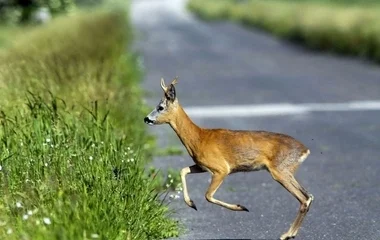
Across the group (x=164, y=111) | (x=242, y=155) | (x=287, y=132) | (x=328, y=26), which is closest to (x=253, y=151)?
(x=242, y=155)

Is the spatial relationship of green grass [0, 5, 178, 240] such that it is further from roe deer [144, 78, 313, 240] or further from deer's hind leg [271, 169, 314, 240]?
deer's hind leg [271, 169, 314, 240]

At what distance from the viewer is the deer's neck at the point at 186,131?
7.85 meters

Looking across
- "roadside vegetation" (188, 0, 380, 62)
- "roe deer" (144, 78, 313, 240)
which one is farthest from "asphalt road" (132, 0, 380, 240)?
"roe deer" (144, 78, 313, 240)

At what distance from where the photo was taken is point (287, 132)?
14.7 meters

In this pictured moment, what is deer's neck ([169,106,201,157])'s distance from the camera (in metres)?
7.85

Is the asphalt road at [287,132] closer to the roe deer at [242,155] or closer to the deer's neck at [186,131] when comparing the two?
the roe deer at [242,155]

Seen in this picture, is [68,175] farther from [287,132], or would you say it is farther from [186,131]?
[287,132]

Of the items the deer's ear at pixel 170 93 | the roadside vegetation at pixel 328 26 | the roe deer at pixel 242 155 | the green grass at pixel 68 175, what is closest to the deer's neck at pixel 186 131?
the roe deer at pixel 242 155

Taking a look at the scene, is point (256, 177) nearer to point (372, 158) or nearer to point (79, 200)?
point (372, 158)

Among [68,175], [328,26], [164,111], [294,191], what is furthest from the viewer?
[328,26]

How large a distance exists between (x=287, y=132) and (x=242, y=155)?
703 centimetres

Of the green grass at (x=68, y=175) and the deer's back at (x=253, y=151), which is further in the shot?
the deer's back at (x=253, y=151)

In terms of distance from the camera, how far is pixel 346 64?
90.1ft

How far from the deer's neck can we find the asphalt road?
104 cm
